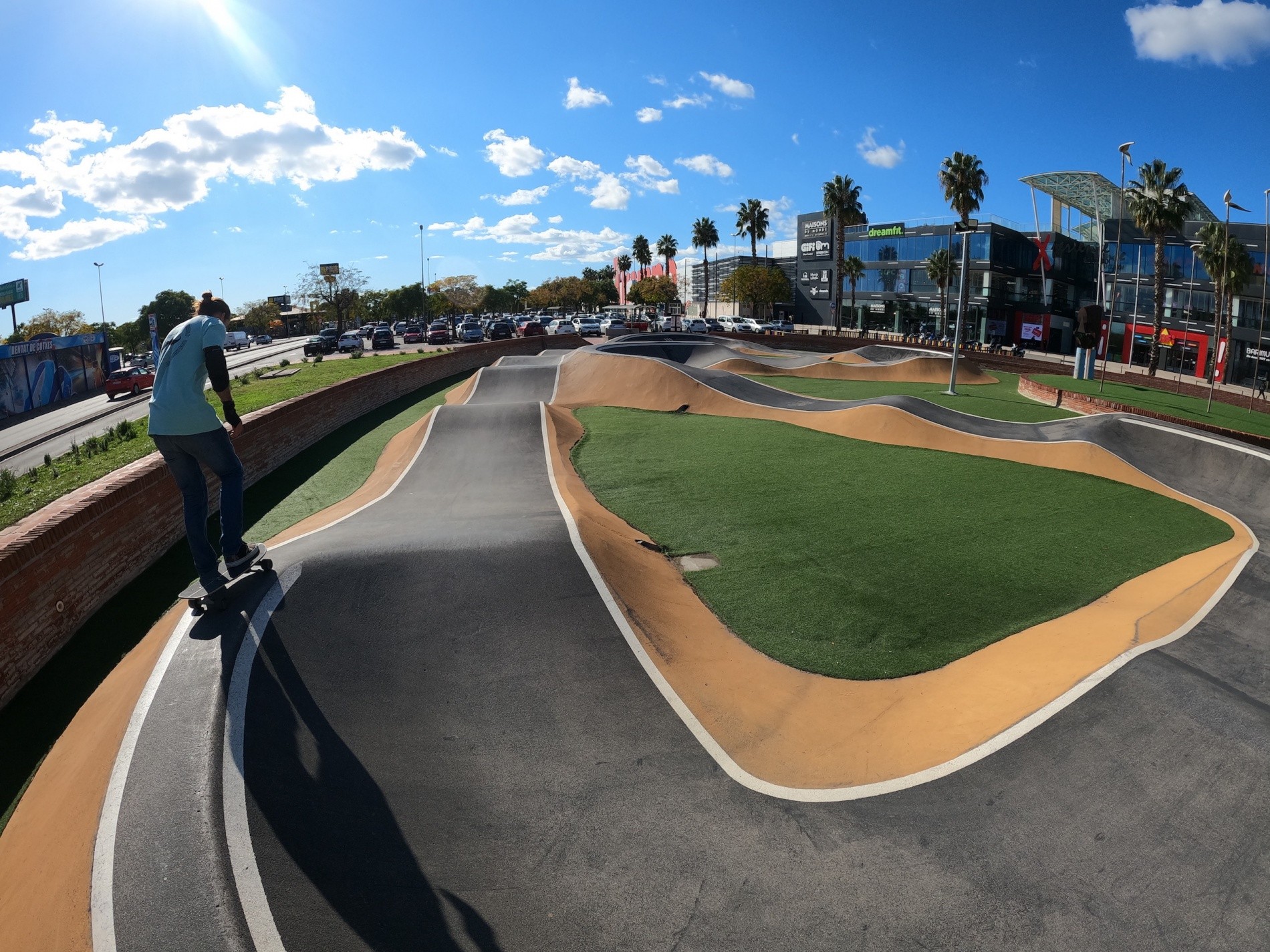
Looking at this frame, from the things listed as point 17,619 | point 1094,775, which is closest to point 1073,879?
point 1094,775

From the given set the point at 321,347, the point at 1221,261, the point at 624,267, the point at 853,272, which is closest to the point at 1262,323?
the point at 1221,261

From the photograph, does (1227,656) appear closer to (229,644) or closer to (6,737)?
(229,644)

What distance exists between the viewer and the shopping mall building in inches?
2311

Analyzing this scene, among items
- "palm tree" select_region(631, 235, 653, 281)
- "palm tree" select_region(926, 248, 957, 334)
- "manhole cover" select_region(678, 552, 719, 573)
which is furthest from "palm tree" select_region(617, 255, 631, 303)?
"manhole cover" select_region(678, 552, 719, 573)

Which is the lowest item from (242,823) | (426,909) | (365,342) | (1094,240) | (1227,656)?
(1227,656)

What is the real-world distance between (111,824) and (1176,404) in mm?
35232

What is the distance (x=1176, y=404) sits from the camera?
28797 mm

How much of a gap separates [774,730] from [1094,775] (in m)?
2.36

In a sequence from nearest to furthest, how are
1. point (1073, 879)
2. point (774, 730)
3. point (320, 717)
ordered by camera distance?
point (1073, 879)
point (320, 717)
point (774, 730)

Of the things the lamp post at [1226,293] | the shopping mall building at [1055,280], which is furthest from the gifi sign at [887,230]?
the lamp post at [1226,293]

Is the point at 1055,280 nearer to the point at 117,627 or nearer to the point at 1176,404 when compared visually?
the point at 1176,404

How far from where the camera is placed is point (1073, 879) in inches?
168

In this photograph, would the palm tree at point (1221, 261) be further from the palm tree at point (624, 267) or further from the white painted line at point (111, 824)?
the palm tree at point (624, 267)

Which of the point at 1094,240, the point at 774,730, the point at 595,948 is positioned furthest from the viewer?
the point at 1094,240
